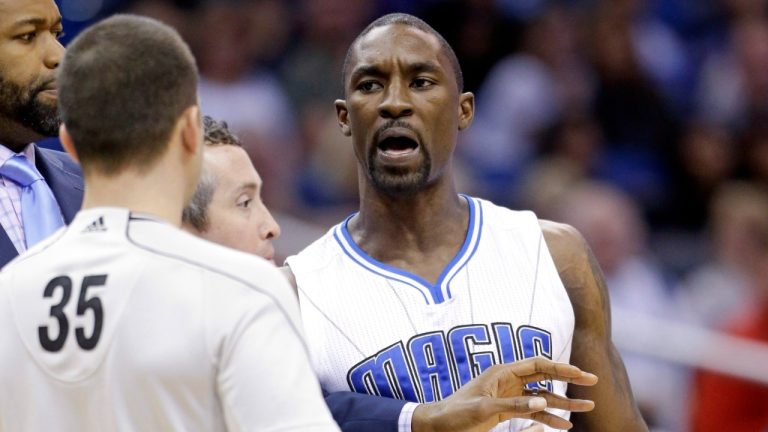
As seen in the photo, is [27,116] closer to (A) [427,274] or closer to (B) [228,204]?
(B) [228,204]

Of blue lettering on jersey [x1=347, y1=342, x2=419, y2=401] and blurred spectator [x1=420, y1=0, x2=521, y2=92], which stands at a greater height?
blurred spectator [x1=420, y1=0, x2=521, y2=92]

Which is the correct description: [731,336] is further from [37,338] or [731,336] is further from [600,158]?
[37,338]

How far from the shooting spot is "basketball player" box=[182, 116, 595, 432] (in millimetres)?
3277

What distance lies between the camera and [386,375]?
3.63m

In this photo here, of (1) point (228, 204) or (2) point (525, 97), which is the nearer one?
(1) point (228, 204)

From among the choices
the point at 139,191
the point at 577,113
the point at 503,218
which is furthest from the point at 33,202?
the point at 577,113

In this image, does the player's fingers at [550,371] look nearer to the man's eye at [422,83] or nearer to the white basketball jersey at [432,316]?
the white basketball jersey at [432,316]

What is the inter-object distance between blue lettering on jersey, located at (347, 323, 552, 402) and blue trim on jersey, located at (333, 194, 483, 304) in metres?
0.14

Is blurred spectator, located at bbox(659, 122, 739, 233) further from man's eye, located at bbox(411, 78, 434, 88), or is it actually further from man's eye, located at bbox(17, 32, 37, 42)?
man's eye, located at bbox(17, 32, 37, 42)

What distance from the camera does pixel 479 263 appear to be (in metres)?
3.84

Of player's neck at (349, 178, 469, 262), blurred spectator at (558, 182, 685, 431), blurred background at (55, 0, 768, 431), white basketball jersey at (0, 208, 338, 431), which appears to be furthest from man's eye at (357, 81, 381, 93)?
blurred background at (55, 0, 768, 431)

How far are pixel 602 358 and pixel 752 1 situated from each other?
588 centimetres

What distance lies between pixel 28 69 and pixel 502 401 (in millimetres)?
1662

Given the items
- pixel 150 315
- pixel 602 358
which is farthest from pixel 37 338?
pixel 602 358
